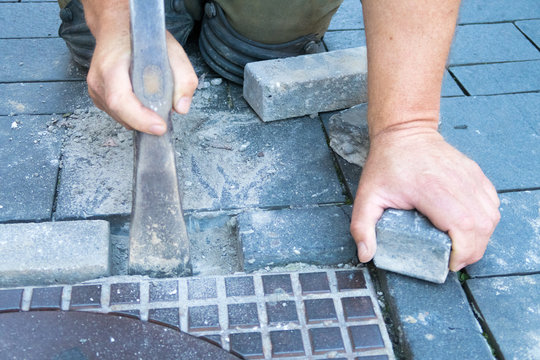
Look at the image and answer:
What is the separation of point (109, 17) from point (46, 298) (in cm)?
93

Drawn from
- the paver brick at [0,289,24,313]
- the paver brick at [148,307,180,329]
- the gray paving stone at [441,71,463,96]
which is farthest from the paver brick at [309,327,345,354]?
the gray paving stone at [441,71,463,96]

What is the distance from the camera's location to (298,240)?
1852mm

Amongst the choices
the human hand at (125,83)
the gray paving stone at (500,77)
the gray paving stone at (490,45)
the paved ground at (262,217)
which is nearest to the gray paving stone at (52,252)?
the paved ground at (262,217)

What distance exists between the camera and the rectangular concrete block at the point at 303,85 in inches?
93.4

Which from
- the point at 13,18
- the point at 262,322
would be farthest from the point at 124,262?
the point at 13,18

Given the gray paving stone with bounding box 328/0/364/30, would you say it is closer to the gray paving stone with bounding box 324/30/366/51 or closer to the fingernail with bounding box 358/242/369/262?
the gray paving stone with bounding box 324/30/366/51

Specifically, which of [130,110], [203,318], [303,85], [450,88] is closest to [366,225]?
[203,318]

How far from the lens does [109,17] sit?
1.85 meters

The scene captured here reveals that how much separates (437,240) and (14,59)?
87.3 inches

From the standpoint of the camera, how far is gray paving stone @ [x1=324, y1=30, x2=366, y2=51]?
300cm

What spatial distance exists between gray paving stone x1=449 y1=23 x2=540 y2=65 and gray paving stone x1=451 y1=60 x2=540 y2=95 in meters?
0.07

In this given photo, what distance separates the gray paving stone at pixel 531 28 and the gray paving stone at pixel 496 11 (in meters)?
0.07

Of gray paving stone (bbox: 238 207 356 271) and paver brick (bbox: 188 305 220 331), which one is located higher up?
paver brick (bbox: 188 305 220 331)

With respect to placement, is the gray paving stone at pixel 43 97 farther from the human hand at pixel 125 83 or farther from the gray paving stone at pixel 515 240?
the gray paving stone at pixel 515 240
